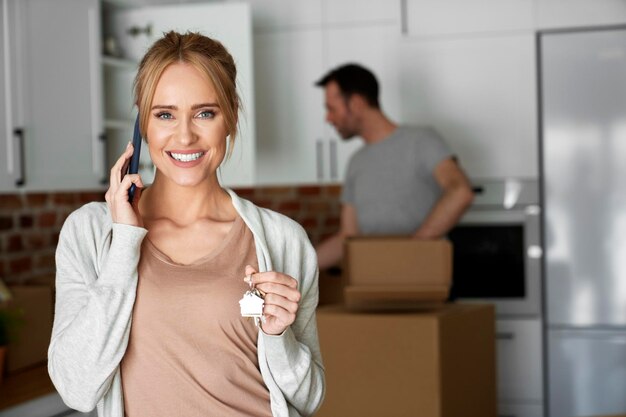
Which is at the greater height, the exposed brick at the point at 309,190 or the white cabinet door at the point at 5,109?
the white cabinet door at the point at 5,109

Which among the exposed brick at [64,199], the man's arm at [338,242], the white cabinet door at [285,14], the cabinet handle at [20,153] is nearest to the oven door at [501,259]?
the man's arm at [338,242]

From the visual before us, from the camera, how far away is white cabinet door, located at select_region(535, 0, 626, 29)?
350 centimetres

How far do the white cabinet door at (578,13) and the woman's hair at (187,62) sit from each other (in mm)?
2583

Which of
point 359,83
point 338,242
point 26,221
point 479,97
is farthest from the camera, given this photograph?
point 479,97

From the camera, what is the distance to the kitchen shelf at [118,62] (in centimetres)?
330

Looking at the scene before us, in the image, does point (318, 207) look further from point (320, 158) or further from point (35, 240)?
point (35, 240)

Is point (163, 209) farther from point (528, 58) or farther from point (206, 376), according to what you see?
point (528, 58)

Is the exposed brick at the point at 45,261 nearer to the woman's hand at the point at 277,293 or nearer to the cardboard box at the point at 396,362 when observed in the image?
the cardboard box at the point at 396,362

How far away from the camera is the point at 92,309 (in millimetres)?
1103

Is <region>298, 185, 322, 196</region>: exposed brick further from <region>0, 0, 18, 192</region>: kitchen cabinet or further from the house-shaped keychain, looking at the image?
the house-shaped keychain

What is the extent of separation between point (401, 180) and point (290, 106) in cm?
78

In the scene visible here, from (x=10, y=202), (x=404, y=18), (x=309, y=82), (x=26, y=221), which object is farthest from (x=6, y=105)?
(x=404, y=18)

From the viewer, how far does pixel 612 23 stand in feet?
11.5

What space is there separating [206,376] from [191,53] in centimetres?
38
